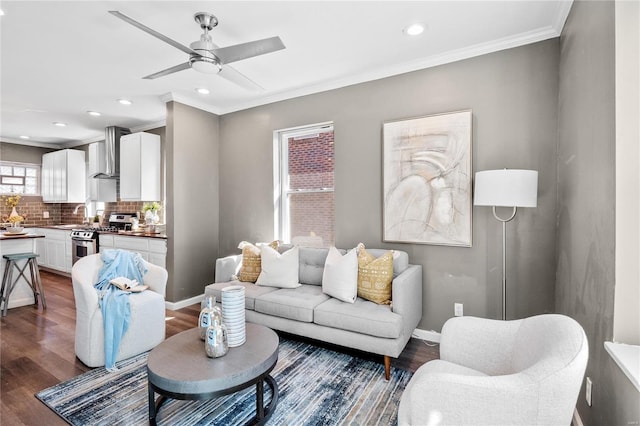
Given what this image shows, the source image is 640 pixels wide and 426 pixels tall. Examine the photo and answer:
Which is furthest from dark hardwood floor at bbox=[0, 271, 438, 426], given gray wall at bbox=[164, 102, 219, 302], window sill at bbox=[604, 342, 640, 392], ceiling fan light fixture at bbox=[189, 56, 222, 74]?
ceiling fan light fixture at bbox=[189, 56, 222, 74]

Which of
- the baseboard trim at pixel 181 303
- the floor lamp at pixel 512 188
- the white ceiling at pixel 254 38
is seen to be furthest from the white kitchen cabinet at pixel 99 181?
the floor lamp at pixel 512 188

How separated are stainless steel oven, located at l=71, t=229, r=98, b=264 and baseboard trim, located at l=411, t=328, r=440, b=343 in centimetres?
504

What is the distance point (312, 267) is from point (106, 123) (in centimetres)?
453

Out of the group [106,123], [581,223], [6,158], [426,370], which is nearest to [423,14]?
[581,223]

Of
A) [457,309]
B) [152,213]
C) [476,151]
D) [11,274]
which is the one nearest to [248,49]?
[476,151]

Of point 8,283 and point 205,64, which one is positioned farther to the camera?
point 8,283

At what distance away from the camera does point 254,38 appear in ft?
8.82

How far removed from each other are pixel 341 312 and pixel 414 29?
2.36 m

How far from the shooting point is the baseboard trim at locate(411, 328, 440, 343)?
305 centimetres

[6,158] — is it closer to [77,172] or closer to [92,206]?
[77,172]

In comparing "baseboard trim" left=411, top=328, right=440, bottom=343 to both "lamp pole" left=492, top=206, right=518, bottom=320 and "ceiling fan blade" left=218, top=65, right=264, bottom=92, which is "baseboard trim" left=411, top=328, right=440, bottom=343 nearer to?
"lamp pole" left=492, top=206, right=518, bottom=320

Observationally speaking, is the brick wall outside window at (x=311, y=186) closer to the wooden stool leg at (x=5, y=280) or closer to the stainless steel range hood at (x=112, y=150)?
the stainless steel range hood at (x=112, y=150)

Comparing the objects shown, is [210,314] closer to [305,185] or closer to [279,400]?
[279,400]

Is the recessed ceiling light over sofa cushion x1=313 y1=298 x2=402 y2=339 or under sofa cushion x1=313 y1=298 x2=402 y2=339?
over
